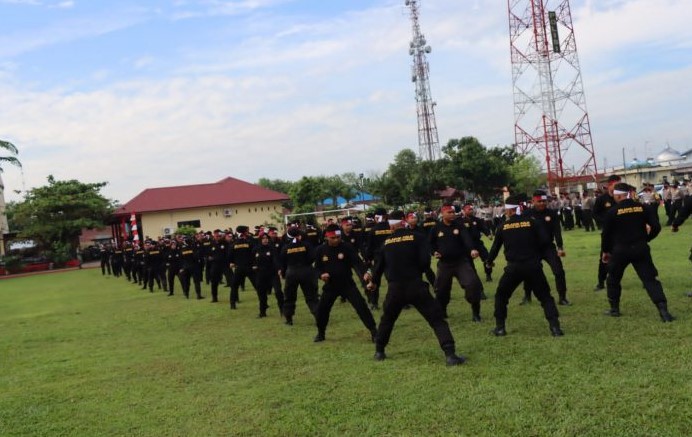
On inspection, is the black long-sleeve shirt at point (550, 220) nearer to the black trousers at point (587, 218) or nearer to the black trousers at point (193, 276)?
the black trousers at point (193, 276)

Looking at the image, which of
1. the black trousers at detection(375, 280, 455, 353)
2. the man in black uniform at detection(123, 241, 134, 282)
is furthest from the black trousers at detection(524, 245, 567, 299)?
the man in black uniform at detection(123, 241, 134, 282)

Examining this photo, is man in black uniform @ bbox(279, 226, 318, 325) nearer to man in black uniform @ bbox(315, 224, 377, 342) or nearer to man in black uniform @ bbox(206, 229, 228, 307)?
man in black uniform @ bbox(315, 224, 377, 342)

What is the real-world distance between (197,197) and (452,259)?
47600mm

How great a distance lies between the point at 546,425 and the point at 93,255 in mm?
Result: 50917

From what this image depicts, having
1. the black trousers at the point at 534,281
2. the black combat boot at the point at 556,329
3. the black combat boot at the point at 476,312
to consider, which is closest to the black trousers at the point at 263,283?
the black combat boot at the point at 476,312

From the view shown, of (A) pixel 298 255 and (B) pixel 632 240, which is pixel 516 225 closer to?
(B) pixel 632 240

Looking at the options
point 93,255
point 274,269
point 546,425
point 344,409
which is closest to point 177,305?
point 274,269

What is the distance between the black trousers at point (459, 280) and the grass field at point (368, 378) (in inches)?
17.0

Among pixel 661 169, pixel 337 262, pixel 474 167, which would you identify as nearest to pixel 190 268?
pixel 337 262

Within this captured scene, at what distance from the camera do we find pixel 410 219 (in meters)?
11.3

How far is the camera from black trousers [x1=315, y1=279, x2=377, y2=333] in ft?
28.5

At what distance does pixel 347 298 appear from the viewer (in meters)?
8.88

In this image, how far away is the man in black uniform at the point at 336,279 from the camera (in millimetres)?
8742

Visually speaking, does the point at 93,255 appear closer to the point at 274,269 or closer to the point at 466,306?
the point at 274,269
